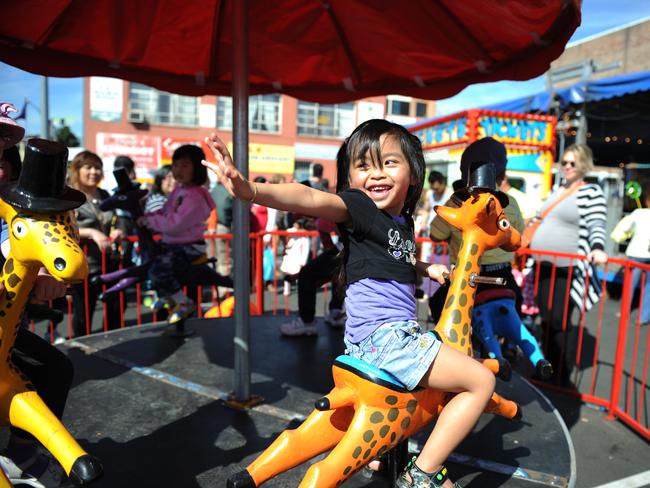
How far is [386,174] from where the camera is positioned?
1813 mm

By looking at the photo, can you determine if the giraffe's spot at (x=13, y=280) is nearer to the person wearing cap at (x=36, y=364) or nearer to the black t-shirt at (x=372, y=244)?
the person wearing cap at (x=36, y=364)

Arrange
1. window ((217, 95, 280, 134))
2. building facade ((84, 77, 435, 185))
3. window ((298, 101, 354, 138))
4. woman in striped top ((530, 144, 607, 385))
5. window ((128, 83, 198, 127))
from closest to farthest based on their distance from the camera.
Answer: woman in striped top ((530, 144, 607, 385)) → building facade ((84, 77, 435, 185)) → window ((128, 83, 198, 127)) → window ((217, 95, 280, 134)) → window ((298, 101, 354, 138))

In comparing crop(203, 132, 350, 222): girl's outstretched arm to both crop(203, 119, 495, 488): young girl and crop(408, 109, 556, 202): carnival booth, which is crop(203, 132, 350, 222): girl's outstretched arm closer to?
crop(203, 119, 495, 488): young girl

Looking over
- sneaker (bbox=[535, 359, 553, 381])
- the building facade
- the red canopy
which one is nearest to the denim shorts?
sneaker (bbox=[535, 359, 553, 381])

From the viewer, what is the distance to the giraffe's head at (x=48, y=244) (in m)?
1.43

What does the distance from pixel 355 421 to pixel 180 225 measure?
111 inches

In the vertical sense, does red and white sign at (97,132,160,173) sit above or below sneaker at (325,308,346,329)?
above

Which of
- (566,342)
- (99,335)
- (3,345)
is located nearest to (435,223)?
(566,342)

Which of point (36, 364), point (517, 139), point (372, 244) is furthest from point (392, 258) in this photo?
point (517, 139)

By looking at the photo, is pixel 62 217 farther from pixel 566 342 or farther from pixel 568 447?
pixel 566 342

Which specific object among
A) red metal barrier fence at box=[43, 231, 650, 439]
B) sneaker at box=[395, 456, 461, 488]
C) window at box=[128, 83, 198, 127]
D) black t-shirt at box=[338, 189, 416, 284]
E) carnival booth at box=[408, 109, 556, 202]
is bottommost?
red metal barrier fence at box=[43, 231, 650, 439]

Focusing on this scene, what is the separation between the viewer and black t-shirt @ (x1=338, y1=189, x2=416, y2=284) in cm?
175

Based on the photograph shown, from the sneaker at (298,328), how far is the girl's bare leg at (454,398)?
103 inches

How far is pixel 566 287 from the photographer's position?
12.8 feet
